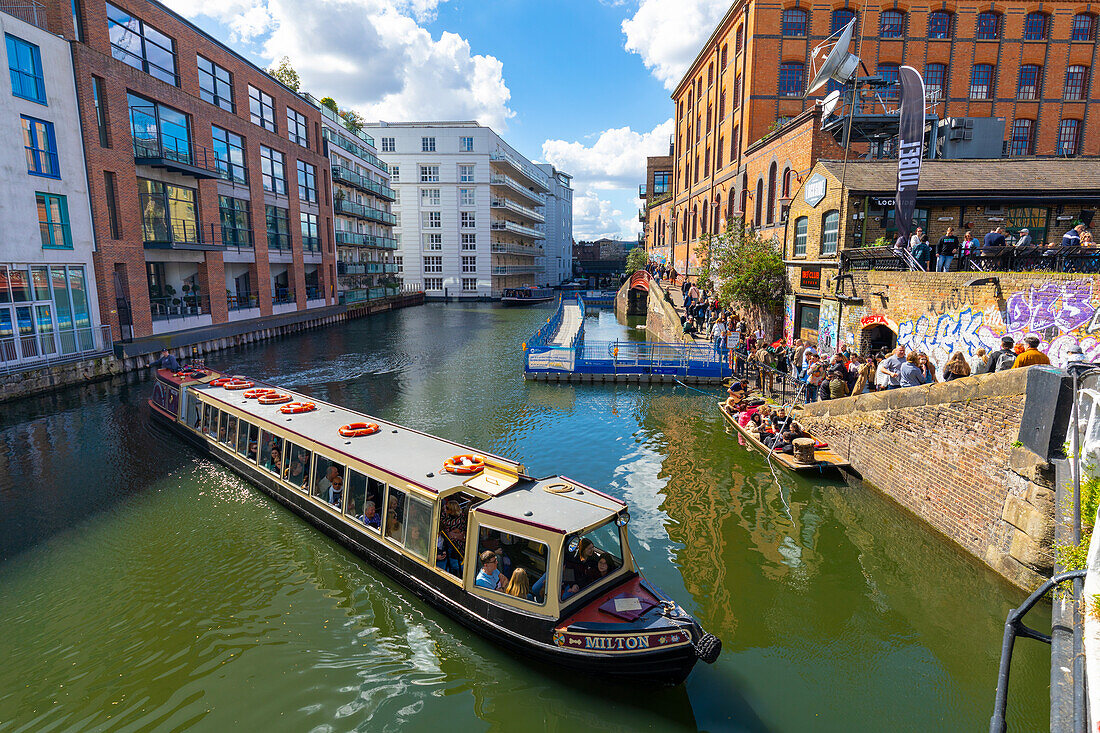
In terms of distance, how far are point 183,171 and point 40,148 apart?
8.27m

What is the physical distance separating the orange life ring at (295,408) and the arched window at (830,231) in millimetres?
18855

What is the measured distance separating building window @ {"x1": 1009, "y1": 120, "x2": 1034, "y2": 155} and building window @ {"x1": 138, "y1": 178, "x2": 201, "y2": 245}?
175 feet

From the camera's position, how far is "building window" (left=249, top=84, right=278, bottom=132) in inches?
1548

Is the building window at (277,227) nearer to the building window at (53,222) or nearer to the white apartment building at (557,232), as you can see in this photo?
the building window at (53,222)

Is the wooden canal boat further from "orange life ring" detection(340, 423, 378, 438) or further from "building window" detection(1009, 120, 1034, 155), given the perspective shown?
"building window" detection(1009, 120, 1034, 155)

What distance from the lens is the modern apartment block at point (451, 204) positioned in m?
71.5

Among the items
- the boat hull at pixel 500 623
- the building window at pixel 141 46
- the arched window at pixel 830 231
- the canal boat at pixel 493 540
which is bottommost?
the boat hull at pixel 500 623

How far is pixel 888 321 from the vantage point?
56.2 feet

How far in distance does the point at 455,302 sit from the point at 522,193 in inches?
801

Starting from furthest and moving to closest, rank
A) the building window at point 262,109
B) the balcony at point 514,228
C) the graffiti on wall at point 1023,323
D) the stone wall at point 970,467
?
the balcony at point 514,228
the building window at point 262,109
the graffiti on wall at point 1023,323
the stone wall at point 970,467

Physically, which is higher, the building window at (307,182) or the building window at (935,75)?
Result: the building window at (935,75)

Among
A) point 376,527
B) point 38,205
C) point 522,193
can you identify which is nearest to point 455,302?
point 522,193

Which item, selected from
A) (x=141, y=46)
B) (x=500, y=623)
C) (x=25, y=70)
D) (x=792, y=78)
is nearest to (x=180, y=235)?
(x=141, y=46)

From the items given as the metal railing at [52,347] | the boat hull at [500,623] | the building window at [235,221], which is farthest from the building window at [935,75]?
the metal railing at [52,347]
